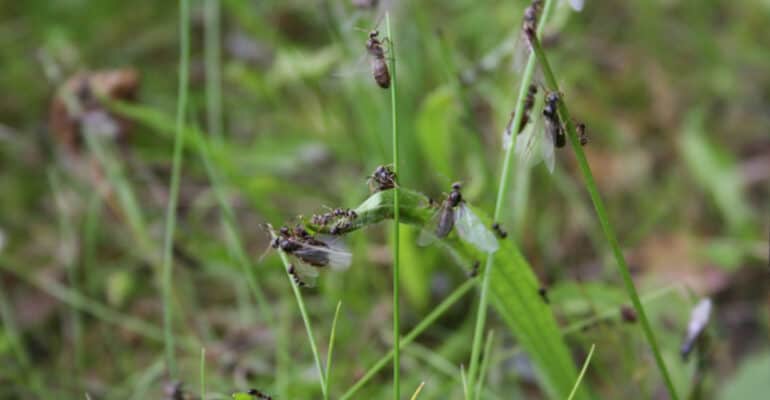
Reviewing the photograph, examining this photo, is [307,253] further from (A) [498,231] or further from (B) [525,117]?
(B) [525,117]

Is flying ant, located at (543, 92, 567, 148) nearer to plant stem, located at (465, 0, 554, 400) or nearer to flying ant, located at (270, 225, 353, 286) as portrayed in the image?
plant stem, located at (465, 0, 554, 400)

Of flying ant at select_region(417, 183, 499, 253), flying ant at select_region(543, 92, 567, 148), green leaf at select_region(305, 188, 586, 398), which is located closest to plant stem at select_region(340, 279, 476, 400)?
green leaf at select_region(305, 188, 586, 398)

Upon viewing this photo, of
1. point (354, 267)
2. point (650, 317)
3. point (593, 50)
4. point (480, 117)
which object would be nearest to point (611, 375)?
point (650, 317)

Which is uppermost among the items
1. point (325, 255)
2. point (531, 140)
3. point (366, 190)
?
point (366, 190)

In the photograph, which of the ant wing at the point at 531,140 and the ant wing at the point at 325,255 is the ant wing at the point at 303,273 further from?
the ant wing at the point at 531,140

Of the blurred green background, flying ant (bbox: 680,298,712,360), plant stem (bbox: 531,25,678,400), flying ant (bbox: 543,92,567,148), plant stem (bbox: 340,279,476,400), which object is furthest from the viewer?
the blurred green background

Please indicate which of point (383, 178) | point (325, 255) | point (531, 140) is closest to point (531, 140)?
point (531, 140)

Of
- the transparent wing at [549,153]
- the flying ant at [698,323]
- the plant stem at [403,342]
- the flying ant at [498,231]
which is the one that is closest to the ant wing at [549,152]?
the transparent wing at [549,153]
